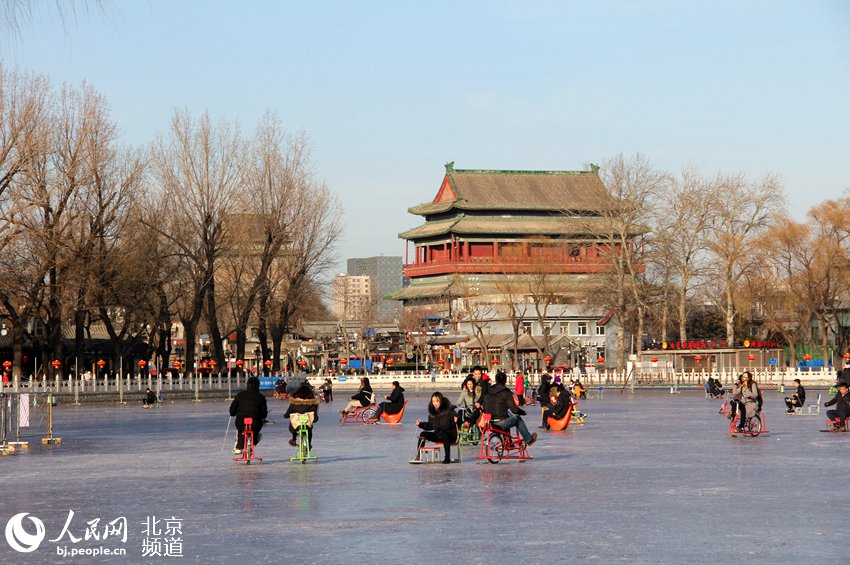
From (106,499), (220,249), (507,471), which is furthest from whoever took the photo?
(220,249)

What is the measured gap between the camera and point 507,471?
18953mm

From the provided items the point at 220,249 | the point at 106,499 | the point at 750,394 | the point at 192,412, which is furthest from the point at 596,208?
the point at 106,499

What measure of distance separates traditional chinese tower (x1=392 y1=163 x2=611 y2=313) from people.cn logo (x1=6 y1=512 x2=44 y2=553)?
3276 inches

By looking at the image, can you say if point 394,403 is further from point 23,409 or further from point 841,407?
point 841,407

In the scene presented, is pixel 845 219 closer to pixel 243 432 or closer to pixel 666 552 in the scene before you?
pixel 243 432

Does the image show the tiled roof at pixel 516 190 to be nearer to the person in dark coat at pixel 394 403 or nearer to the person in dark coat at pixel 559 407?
the person in dark coat at pixel 394 403

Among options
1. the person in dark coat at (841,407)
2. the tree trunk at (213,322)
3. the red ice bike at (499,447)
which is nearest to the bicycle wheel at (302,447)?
the red ice bike at (499,447)

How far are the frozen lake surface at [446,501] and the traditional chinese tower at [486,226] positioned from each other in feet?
242

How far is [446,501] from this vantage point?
590 inches

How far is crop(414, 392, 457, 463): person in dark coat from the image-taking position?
20.4 m

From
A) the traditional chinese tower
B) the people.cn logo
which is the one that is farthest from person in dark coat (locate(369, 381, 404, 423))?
the traditional chinese tower

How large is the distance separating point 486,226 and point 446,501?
296ft

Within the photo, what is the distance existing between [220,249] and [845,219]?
3440cm

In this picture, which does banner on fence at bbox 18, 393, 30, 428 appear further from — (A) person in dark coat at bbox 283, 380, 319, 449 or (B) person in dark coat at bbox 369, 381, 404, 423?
(B) person in dark coat at bbox 369, 381, 404, 423
